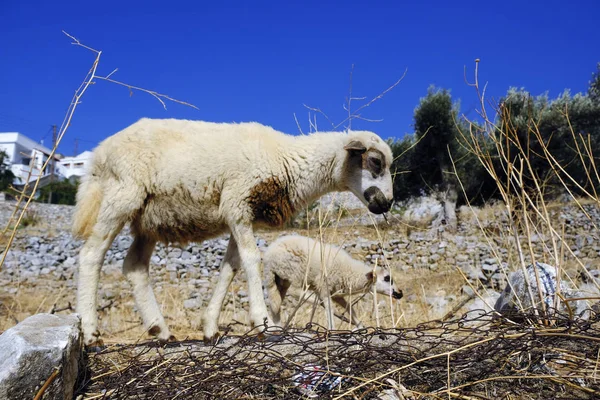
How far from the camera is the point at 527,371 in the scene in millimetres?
2322

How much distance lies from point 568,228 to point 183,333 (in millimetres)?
14905

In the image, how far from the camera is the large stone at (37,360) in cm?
209

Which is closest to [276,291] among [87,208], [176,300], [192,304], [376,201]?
[192,304]

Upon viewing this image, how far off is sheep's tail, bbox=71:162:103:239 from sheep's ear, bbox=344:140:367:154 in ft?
7.93

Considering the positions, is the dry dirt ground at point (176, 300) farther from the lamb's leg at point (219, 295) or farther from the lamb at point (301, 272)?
the lamb's leg at point (219, 295)

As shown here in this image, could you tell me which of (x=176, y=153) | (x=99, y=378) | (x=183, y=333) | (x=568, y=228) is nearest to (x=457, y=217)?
(x=568, y=228)

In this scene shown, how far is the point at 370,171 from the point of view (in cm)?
440

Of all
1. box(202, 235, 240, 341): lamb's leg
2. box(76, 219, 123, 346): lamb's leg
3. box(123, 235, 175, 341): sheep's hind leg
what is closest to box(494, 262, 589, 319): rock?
box(202, 235, 240, 341): lamb's leg

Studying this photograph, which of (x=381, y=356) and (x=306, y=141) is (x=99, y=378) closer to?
(x=381, y=356)

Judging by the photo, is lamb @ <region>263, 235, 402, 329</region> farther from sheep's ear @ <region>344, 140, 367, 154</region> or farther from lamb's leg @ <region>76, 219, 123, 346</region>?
lamb's leg @ <region>76, 219, 123, 346</region>

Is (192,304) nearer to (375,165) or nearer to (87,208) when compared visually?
(87,208)

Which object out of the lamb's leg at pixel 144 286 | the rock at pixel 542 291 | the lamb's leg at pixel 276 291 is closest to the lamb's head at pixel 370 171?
the rock at pixel 542 291

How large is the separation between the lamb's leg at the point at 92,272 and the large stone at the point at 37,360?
54.1 inches

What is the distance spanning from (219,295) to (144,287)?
0.80 meters
